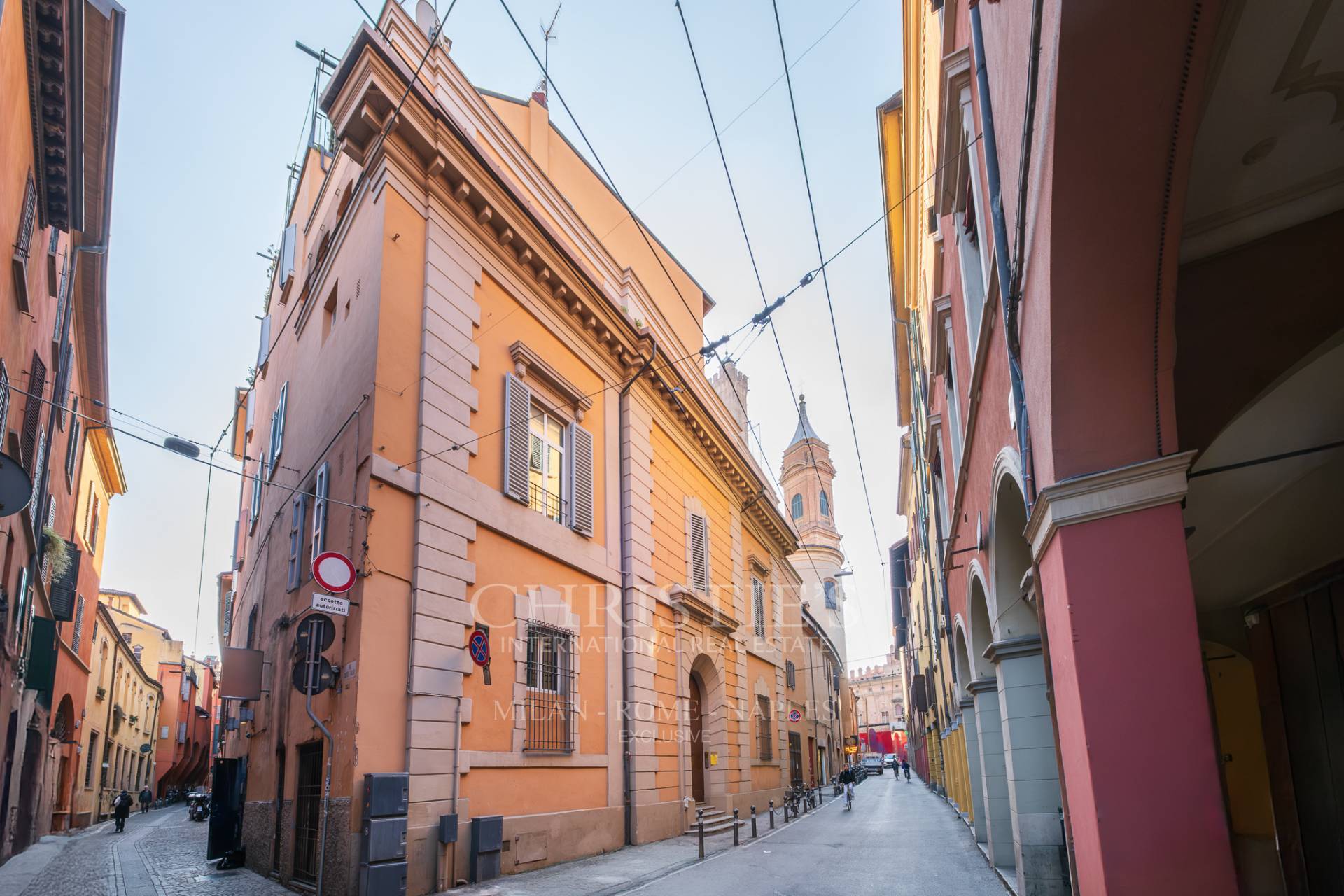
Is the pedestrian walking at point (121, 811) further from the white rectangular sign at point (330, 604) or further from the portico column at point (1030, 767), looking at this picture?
the portico column at point (1030, 767)

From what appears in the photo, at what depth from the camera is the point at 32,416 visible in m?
13.3

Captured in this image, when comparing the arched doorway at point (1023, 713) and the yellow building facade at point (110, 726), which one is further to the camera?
the yellow building facade at point (110, 726)

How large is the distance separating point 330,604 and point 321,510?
3.58 m

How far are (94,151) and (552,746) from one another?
11.9 metres

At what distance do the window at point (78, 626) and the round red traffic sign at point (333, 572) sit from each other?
17.7m

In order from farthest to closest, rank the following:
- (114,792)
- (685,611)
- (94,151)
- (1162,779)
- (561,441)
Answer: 1. (114,792)
2. (685,611)
3. (561,441)
4. (94,151)
5. (1162,779)

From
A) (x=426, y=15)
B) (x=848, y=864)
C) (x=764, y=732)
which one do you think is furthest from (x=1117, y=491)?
A: (x=764, y=732)

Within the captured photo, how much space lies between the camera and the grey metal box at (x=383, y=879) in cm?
898

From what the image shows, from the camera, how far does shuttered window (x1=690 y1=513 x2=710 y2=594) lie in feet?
65.6

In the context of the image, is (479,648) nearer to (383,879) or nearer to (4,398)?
(383,879)

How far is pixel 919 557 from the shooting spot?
29.9m

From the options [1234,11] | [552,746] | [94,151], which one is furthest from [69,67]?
[1234,11]

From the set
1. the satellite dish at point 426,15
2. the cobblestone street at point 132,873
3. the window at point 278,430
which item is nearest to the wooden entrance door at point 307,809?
the cobblestone street at point 132,873

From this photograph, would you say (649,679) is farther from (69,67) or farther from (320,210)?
(69,67)
